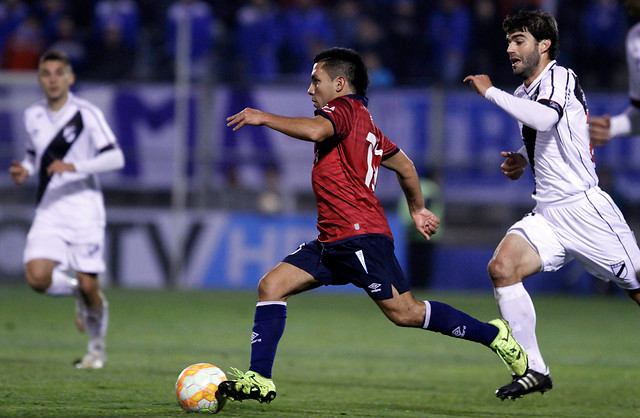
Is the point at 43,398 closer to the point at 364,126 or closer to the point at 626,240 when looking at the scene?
the point at 364,126

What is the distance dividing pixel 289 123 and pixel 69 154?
11.6ft

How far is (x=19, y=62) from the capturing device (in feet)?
58.4

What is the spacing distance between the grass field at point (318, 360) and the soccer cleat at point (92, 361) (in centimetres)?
10

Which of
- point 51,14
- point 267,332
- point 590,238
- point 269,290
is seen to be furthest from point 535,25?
point 51,14

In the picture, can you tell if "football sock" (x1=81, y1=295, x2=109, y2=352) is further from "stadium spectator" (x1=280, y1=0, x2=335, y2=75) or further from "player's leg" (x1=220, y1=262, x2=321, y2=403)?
"stadium spectator" (x1=280, y1=0, x2=335, y2=75)

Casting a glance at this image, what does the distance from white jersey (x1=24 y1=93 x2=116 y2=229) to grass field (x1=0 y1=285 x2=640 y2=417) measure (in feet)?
4.03

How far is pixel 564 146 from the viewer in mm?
6258

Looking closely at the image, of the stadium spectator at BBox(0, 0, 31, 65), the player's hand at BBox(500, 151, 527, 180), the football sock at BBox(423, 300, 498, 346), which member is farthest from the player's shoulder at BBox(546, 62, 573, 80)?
the stadium spectator at BBox(0, 0, 31, 65)

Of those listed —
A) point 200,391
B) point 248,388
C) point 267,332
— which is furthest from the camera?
point 267,332

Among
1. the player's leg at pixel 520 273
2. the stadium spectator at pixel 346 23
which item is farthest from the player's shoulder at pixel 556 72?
the stadium spectator at pixel 346 23

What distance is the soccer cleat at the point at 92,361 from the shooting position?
781cm

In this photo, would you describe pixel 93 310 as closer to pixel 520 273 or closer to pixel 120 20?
pixel 520 273

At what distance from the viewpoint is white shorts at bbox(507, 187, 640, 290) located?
6.23 m

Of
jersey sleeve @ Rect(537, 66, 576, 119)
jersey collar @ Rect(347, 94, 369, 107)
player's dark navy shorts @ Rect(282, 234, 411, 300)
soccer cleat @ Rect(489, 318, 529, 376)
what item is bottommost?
soccer cleat @ Rect(489, 318, 529, 376)
